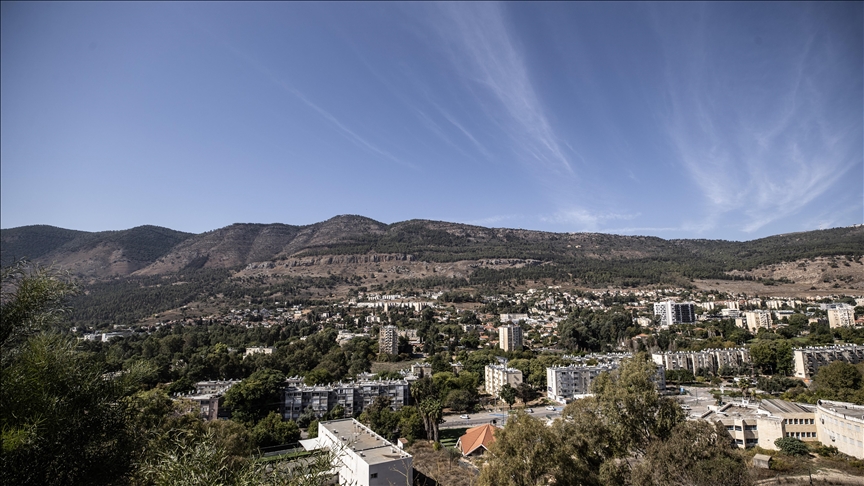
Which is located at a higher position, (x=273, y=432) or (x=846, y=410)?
(x=846, y=410)

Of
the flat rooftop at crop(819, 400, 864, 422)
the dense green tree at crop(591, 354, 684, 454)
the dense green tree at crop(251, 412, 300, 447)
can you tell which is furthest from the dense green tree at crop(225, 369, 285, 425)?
the flat rooftop at crop(819, 400, 864, 422)

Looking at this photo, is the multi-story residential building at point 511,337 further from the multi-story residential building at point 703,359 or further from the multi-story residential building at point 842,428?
the multi-story residential building at point 842,428

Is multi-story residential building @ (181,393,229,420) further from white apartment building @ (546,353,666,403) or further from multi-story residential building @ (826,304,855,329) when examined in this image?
multi-story residential building @ (826,304,855,329)

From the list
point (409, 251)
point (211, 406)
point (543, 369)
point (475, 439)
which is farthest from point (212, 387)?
point (409, 251)

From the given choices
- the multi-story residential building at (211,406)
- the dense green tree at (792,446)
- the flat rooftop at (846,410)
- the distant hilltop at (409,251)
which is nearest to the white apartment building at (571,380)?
the flat rooftop at (846,410)

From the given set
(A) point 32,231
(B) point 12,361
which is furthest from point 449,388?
(A) point 32,231

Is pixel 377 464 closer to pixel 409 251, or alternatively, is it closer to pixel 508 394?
pixel 508 394

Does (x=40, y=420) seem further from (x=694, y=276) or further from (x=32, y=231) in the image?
(x=32, y=231)
